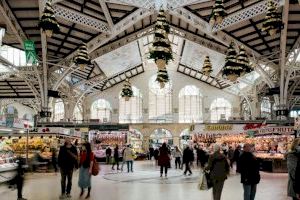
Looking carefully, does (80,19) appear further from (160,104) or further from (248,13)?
(160,104)

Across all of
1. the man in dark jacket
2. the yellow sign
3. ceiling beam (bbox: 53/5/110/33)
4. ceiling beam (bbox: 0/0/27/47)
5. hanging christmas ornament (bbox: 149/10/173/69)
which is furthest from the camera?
the yellow sign

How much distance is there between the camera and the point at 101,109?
157ft

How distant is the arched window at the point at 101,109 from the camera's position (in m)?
47.9

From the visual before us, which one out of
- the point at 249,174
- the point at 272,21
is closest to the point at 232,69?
the point at 272,21

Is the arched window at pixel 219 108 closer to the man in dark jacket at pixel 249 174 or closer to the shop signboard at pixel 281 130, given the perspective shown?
the shop signboard at pixel 281 130

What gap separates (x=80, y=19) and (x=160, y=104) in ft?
83.3

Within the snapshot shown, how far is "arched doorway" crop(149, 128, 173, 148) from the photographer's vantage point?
46281mm

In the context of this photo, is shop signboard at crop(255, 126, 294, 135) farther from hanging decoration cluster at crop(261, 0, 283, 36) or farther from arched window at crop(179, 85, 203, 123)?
arched window at crop(179, 85, 203, 123)

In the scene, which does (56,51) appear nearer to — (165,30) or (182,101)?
(165,30)

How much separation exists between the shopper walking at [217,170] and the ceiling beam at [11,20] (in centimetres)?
1577

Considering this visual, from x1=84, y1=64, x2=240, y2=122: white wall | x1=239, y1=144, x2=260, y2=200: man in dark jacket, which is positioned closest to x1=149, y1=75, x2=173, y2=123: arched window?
x1=84, y1=64, x2=240, y2=122: white wall

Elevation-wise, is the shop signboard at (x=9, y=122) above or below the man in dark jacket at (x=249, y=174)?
above

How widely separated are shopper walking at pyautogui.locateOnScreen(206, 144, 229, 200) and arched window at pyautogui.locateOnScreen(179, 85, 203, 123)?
Answer: 3951cm

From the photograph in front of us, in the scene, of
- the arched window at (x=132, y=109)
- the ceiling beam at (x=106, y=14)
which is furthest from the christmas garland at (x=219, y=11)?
the arched window at (x=132, y=109)
